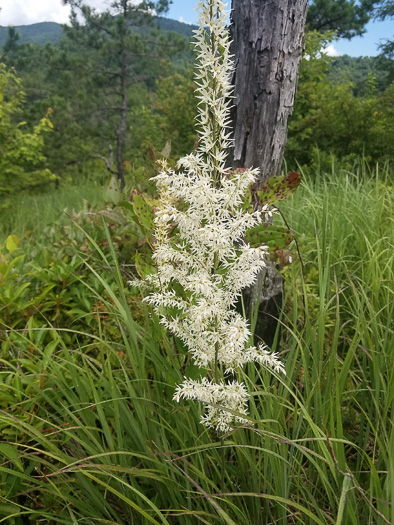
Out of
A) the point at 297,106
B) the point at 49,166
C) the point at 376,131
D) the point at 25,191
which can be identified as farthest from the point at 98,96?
the point at 376,131

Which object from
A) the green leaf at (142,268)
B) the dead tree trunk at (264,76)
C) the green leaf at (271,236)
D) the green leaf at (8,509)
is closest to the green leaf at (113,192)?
the dead tree trunk at (264,76)

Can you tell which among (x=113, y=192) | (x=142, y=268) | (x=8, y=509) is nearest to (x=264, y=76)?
(x=142, y=268)

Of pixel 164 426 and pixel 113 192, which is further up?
pixel 113 192

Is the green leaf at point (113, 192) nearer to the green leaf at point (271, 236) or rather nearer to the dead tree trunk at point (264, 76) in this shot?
the dead tree trunk at point (264, 76)

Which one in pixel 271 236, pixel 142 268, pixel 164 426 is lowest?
pixel 164 426

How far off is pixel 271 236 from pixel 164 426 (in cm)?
87

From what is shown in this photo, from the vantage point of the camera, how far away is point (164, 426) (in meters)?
1.46

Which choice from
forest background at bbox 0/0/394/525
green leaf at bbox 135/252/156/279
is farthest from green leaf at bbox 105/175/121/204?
green leaf at bbox 135/252/156/279

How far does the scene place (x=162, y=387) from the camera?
183 cm

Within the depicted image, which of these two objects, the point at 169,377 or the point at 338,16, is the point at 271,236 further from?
the point at 338,16

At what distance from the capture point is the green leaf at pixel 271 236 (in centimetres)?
159

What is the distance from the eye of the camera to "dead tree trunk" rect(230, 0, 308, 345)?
1.97 metres

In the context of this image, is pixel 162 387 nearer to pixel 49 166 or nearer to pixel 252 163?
pixel 252 163

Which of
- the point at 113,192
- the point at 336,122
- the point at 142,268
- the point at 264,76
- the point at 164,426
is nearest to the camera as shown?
the point at 164,426
